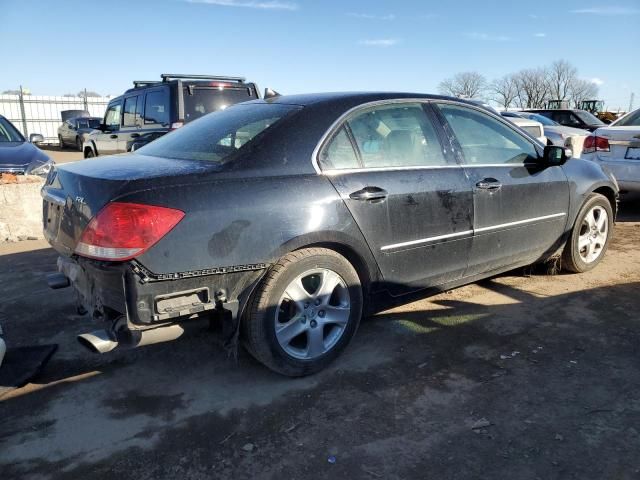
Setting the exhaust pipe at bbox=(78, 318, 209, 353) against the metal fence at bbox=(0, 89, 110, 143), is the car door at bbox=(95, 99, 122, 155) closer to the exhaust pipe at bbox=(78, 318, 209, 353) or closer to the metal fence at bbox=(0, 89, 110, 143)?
the exhaust pipe at bbox=(78, 318, 209, 353)

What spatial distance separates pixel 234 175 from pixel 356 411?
55.2 inches

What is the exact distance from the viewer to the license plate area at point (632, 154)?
273 inches

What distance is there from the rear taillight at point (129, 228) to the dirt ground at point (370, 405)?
3.01 feet

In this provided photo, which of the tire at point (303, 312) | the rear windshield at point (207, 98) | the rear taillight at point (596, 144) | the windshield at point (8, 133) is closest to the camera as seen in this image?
the tire at point (303, 312)

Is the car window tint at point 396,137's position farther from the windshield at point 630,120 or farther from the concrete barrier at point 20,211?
the windshield at point 630,120

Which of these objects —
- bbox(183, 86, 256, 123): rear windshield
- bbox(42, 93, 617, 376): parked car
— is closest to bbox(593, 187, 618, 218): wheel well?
bbox(42, 93, 617, 376): parked car

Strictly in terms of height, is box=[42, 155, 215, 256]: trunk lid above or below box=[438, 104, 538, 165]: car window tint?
below

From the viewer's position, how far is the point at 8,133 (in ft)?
28.0

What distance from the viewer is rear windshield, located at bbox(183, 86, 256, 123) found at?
850 centimetres

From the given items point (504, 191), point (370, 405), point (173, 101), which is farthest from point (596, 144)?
point (173, 101)

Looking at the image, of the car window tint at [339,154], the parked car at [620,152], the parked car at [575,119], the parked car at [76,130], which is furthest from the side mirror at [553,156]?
the parked car at [76,130]

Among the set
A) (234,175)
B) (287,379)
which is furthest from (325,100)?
(287,379)

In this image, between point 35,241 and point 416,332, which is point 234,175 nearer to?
point 416,332

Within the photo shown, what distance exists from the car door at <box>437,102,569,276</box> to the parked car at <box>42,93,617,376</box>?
1 centimetres
